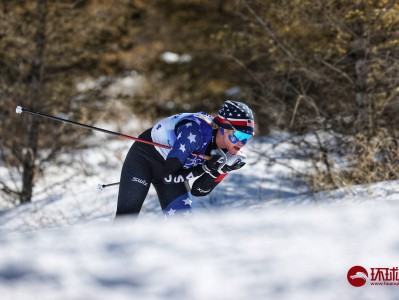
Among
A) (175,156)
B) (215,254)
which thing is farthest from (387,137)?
(215,254)

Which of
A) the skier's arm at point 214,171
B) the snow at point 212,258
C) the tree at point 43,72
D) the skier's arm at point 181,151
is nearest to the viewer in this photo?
the snow at point 212,258

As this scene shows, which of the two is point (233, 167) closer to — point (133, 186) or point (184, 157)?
point (184, 157)

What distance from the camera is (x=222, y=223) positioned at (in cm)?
436

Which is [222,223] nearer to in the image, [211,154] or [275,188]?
[211,154]

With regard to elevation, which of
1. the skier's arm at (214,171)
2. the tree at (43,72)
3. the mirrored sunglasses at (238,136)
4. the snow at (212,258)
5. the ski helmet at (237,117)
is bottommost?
the snow at (212,258)
